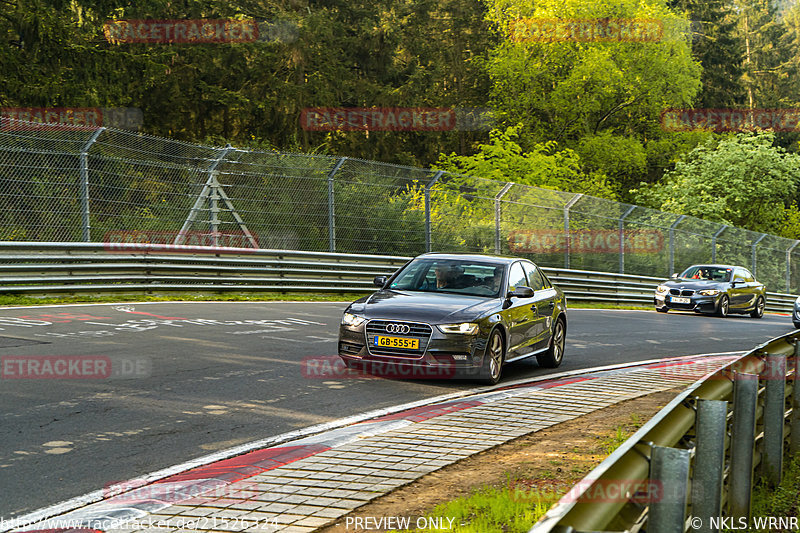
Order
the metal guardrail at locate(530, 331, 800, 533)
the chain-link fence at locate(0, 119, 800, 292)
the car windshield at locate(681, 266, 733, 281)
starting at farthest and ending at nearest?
the car windshield at locate(681, 266, 733, 281) → the chain-link fence at locate(0, 119, 800, 292) → the metal guardrail at locate(530, 331, 800, 533)

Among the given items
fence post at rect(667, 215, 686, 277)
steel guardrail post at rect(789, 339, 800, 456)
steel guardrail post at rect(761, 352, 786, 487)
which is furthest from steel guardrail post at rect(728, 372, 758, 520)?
fence post at rect(667, 215, 686, 277)

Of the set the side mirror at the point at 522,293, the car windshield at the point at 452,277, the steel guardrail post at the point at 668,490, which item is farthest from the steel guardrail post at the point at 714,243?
the steel guardrail post at the point at 668,490

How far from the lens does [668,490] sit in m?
3.14

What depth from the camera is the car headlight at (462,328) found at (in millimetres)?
9812

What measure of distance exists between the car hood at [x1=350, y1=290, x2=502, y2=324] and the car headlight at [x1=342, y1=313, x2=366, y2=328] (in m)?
0.06

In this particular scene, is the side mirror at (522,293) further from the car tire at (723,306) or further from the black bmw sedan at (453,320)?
the car tire at (723,306)

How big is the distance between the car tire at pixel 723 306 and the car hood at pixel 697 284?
339 mm

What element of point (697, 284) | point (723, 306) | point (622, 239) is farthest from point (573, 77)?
point (723, 306)

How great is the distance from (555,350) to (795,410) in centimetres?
518

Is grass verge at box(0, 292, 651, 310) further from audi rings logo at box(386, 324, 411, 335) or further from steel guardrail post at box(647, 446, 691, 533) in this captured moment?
steel guardrail post at box(647, 446, 691, 533)

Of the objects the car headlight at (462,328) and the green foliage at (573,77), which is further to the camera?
the green foliage at (573,77)

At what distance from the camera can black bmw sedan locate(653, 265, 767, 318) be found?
83.1ft

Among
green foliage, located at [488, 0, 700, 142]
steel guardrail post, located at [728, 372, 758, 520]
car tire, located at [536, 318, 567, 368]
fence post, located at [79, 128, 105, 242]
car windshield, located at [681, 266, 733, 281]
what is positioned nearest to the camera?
steel guardrail post, located at [728, 372, 758, 520]

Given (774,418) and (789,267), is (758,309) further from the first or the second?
(774,418)
